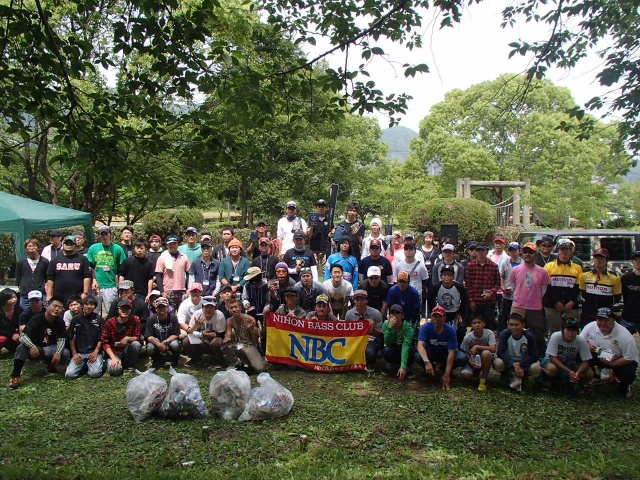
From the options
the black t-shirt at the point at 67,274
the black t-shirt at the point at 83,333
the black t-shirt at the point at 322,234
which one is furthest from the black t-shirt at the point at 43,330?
the black t-shirt at the point at 322,234

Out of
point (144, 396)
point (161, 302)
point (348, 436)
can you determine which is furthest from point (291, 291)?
point (348, 436)

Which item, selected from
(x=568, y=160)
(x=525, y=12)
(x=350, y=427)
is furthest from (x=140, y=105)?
(x=568, y=160)

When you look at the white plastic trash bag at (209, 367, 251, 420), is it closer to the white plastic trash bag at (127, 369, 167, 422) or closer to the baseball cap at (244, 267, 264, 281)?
the white plastic trash bag at (127, 369, 167, 422)

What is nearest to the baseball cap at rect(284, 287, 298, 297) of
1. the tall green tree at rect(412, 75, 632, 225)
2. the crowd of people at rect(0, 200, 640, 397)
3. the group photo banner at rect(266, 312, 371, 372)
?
the crowd of people at rect(0, 200, 640, 397)

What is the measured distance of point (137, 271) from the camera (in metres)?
8.48

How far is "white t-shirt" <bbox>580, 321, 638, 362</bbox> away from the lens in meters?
6.42

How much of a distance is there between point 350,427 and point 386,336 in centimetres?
206

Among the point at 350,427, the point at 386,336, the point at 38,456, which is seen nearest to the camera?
the point at 38,456

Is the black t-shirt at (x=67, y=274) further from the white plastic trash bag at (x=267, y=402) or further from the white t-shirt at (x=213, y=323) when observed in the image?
the white plastic trash bag at (x=267, y=402)

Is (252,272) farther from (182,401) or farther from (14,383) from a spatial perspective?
(14,383)

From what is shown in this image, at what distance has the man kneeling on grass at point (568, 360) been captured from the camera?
6.44 metres

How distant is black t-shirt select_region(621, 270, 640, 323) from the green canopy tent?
34.7 ft

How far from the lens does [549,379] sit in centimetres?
659

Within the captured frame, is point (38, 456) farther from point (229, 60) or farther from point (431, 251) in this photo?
point (431, 251)
